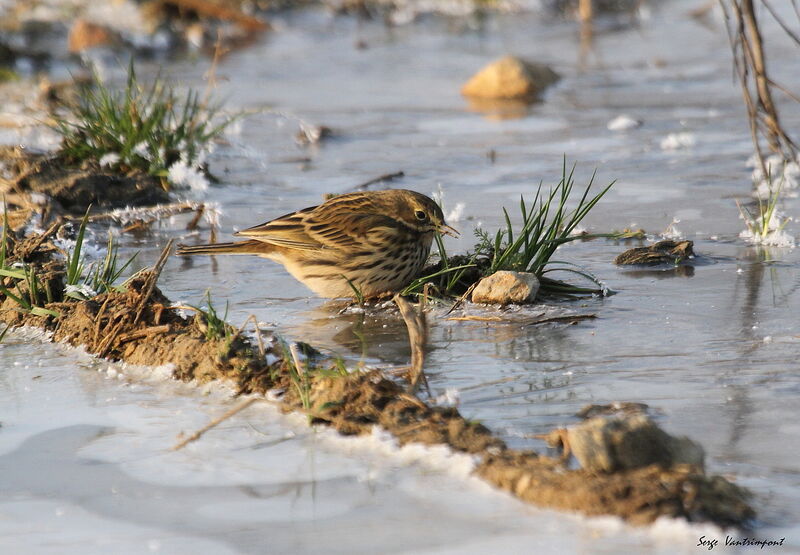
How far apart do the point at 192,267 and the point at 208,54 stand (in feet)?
33.9

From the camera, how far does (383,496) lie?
3.77m

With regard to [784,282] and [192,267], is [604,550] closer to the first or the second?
[784,282]

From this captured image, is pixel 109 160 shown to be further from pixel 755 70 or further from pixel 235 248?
pixel 755 70

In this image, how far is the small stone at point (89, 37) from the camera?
1711 cm

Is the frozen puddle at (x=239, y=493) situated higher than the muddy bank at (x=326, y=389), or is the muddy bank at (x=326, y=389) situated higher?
the muddy bank at (x=326, y=389)

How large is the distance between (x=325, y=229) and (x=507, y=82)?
692 cm

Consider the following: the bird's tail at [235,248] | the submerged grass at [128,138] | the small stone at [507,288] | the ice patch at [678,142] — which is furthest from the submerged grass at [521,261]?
the ice patch at [678,142]

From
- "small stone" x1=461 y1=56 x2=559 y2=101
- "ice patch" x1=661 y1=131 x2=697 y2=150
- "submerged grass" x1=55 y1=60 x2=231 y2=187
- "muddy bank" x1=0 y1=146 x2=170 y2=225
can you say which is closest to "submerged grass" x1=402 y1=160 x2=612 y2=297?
"muddy bank" x1=0 y1=146 x2=170 y2=225

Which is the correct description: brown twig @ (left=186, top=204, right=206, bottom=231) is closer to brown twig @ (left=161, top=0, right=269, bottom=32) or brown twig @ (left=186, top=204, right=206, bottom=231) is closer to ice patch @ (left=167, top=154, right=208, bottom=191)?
→ ice patch @ (left=167, top=154, right=208, bottom=191)

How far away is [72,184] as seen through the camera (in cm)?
832

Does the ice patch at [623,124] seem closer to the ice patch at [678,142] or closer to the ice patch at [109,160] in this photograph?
the ice patch at [678,142]

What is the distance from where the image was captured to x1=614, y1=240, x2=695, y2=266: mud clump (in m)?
6.82

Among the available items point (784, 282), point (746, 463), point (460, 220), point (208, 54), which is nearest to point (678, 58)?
point (208, 54)

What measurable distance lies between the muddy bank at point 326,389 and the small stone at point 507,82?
7.34 m
